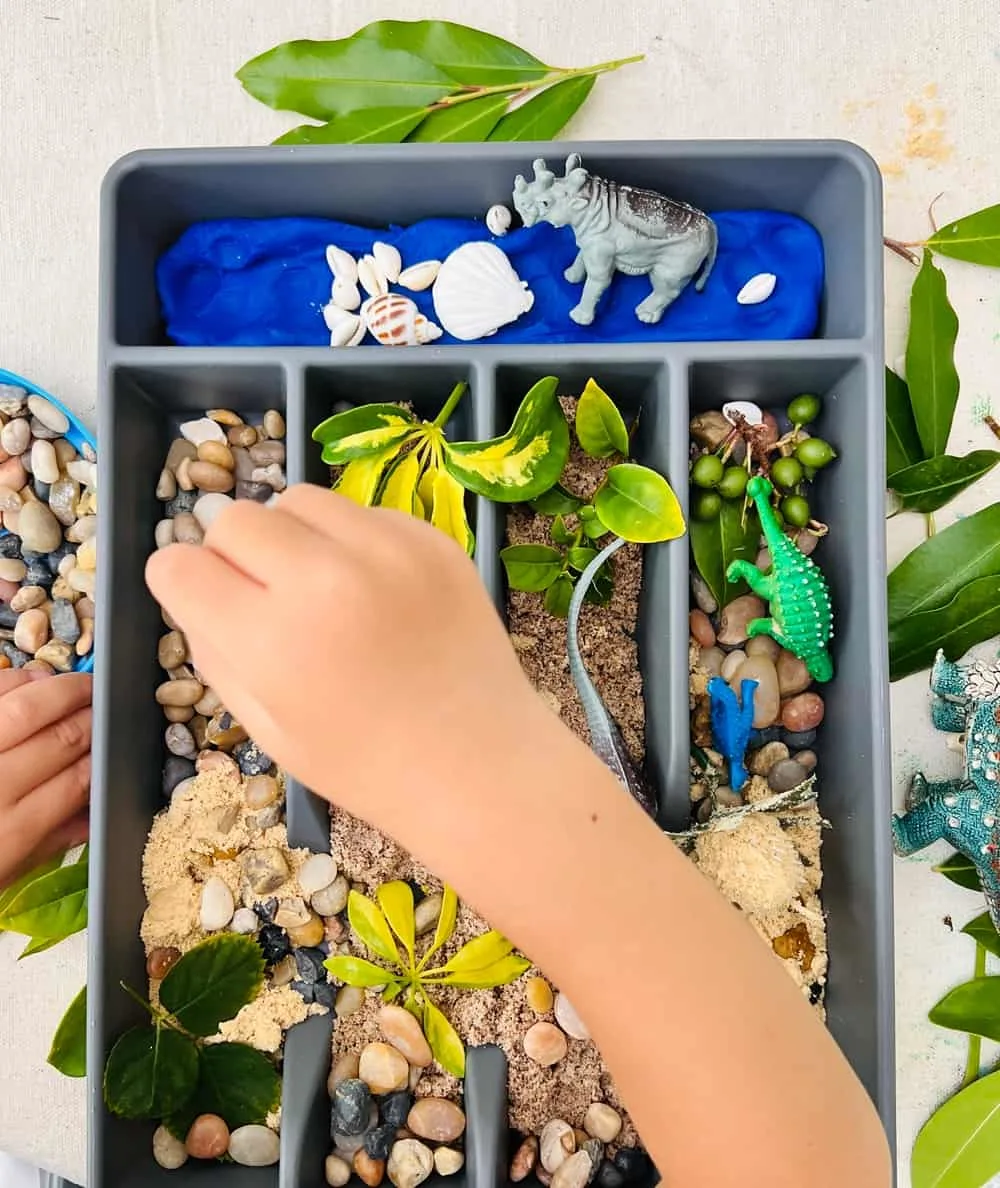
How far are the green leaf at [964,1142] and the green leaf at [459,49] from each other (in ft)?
3.54

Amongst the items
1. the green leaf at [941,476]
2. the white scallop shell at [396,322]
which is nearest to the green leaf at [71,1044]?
the white scallop shell at [396,322]

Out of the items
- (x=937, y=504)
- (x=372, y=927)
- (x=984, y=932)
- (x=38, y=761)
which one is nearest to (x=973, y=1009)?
(x=984, y=932)

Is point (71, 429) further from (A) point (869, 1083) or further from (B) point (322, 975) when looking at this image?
(A) point (869, 1083)

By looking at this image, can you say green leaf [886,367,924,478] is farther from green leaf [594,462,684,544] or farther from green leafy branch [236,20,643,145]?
green leafy branch [236,20,643,145]

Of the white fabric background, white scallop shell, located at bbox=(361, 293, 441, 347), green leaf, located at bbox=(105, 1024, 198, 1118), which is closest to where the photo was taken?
green leaf, located at bbox=(105, 1024, 198, 1118)

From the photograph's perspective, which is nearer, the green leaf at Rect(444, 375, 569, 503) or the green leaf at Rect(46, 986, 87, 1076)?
the green leaf at Rect(444, 375, 569, 503)

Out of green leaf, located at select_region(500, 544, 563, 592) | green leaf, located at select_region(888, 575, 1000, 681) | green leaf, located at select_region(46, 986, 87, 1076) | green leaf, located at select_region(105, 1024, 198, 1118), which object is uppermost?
green leaf, located at select_region(500, 544, 563, 592)

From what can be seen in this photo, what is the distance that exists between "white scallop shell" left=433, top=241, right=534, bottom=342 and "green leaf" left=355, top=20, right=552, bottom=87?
21 cm

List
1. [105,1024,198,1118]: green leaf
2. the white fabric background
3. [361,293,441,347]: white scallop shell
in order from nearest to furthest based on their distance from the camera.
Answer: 1. [105,1024,198,1118]: green leaf
2. [361,293,441,347]: white scallop shell
3. the white fabric background

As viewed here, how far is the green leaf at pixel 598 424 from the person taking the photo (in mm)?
838

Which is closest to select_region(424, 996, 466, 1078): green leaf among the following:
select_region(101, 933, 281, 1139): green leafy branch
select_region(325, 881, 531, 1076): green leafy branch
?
select_region(325, 881, 531, 1076): green leafy branch

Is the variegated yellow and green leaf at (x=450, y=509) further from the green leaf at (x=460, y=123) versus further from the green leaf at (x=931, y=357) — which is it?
the green leaf at (x=931, y=357)

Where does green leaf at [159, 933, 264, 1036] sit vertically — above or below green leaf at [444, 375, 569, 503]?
below

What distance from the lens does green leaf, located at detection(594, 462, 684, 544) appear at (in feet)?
2.71
